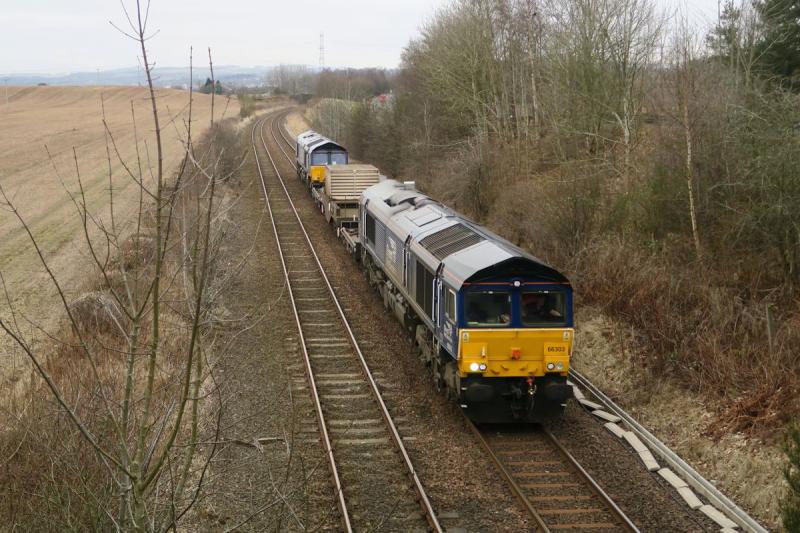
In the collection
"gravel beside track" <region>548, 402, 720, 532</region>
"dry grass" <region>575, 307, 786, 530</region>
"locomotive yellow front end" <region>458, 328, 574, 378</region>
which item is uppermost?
"locomotive yellow front end" <region>458, 328, 574, 378</region>

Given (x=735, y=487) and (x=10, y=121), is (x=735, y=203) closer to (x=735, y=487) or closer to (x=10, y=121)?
(x=735, y=487)

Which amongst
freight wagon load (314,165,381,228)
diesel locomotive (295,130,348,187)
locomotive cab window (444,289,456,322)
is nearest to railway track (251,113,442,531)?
locomotive cab window (444,289,456,322)

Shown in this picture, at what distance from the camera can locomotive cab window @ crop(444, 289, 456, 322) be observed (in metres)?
12.7

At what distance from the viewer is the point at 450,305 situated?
12945 millimetres

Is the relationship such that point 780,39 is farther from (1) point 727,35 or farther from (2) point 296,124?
(2) point 296,124

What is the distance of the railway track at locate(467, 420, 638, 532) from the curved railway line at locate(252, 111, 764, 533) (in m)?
0.01

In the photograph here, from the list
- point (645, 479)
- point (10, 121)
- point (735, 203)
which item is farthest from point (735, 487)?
point (10, 121)

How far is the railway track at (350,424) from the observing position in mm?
10242

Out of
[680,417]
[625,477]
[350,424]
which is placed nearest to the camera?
[625,477]

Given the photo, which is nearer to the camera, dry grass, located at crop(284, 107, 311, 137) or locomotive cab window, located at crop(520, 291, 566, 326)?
locomotive cab window, located at crop(520, 291, 566, 326)

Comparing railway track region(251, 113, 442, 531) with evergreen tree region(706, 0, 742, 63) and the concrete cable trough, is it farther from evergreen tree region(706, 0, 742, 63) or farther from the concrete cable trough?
evergreen tree region(706, 0, 742, 63)

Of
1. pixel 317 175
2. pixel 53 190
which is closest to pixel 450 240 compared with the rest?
pixel 317 175

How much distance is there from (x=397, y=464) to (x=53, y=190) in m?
33.9

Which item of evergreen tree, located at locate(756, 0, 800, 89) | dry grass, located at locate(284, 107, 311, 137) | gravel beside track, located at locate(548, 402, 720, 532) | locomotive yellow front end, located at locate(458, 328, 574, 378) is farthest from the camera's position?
dry grass, located at locate(284, 107, 311, 137)
